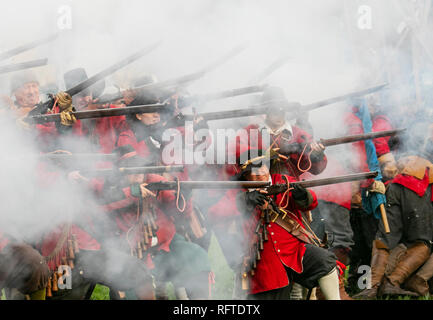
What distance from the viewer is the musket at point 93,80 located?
4989 mm

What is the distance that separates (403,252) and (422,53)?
224 centimetres

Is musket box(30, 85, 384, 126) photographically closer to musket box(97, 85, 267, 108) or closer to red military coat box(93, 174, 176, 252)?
musket box(97, 85, 267, 108)

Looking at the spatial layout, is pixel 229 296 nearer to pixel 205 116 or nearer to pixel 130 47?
pixel 205 116

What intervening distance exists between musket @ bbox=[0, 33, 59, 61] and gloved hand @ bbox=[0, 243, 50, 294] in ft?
5.98

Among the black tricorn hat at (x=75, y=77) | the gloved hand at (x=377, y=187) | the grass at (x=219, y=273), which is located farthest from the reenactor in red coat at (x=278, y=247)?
the black tricorn hat at (x=75, y=77)

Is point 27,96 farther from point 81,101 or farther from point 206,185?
point 206,185

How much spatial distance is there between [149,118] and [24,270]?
169cm

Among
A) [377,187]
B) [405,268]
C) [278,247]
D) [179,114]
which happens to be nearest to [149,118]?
[179,114]

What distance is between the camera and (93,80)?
17.2 ft

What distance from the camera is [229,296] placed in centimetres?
525

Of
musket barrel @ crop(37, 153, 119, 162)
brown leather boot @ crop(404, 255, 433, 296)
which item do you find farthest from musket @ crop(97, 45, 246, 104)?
brown leather boot @ crop(404, 255, 433, 296)

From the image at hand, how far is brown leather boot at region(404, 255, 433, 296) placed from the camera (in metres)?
6.12

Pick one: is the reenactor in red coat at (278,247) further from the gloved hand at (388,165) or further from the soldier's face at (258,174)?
the gloved hand at (388,165)

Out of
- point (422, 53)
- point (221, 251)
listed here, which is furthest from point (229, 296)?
point (422, 53)
